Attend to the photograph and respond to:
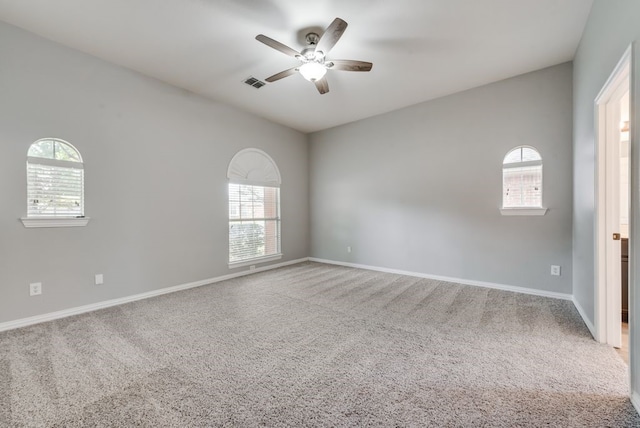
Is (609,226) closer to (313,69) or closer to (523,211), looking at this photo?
(523,211)

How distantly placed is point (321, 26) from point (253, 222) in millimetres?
3482

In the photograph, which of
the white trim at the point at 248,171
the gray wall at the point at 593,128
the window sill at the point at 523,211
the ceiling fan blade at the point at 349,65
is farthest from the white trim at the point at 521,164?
the white trim at the point at 248,171

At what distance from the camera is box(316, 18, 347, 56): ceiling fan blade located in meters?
2.25

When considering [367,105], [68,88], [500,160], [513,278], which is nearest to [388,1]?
[367,105]

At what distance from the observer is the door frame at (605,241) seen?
7.81 feet

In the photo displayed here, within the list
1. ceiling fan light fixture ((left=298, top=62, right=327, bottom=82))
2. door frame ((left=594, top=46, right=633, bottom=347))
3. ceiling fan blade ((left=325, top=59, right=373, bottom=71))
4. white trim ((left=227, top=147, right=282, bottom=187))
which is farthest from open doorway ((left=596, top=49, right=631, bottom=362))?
white trim ((left=227, top=147, right=282, bottom=187))

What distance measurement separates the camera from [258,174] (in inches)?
209

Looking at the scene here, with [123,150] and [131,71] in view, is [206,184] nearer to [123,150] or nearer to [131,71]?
[123,150]

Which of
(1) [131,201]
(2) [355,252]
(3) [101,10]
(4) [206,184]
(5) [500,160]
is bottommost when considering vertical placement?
(2) [355,252]

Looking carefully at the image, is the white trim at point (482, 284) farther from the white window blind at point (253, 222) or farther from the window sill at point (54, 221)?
the window sill at point (54, 221)

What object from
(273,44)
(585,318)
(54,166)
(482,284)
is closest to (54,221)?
(54,166)

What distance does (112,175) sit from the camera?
343cm

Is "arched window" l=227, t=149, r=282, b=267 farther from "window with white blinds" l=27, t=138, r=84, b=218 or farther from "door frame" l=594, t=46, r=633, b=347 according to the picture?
"door frame" l=594, t=46, r=633, b=347

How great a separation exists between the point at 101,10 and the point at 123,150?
61.3 inches
